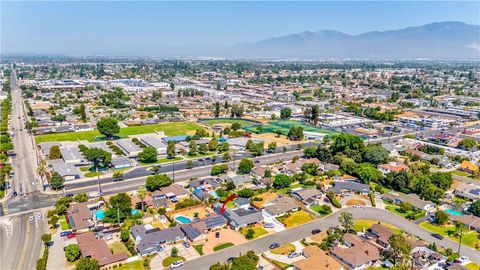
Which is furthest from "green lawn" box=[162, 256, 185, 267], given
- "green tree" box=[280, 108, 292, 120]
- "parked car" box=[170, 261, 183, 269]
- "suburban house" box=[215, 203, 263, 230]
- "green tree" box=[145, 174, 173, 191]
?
"green tree" box=[280, 108, 292, 120]

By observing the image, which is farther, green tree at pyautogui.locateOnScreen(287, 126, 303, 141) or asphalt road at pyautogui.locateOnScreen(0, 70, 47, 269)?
green tree at pyautogui.locateOnScreen(287, 126, 303, 141)

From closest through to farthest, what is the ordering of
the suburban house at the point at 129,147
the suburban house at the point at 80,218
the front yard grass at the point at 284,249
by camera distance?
the front yard grass at the point at 284,249 → the suburban house at the point at 80,218 → the suburban house at the point at 129,147

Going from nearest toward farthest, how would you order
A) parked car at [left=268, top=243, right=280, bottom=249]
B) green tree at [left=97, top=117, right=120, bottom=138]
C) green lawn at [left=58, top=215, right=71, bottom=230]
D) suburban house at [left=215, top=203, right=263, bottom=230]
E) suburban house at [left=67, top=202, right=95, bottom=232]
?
parked car at [left=268, top=243, right=280, bottom=249] < suburban house at [left=67, top=202, right=95, bottom=232] < green lawn at [left=58, top=215, right=71, bottom=230] < suburban house at [left=215, top=203, right=263, bottom=230] < green tree at [left=97, top=117, right=120, bottom=138]

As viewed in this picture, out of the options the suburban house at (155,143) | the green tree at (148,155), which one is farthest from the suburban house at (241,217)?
the suburban house at (155,143)

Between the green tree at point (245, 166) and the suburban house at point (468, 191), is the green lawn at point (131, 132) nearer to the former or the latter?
the green tree at point (245, 166)

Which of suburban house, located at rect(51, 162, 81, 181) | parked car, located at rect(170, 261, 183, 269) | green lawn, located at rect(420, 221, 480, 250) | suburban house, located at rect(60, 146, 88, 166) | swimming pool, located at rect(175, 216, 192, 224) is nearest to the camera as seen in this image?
parked car, located at rect(170, 261, 183, 269)

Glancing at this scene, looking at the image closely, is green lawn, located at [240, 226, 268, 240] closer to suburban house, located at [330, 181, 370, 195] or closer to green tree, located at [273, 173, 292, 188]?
green tree, located at [273, 173, 292, 188]

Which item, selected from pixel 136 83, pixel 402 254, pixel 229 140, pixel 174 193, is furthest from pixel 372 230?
pixel 136 83
